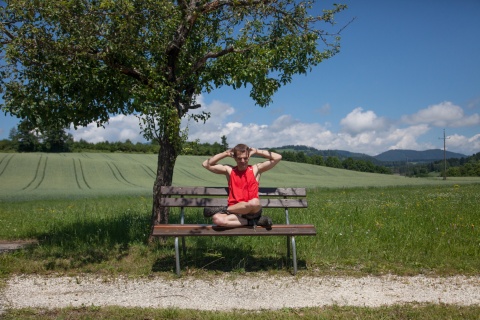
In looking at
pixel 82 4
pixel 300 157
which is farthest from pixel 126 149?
pixel 82 4

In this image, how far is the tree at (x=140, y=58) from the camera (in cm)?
675

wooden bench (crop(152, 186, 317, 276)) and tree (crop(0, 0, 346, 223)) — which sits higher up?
tree (crop(0, 0, 346, 223))

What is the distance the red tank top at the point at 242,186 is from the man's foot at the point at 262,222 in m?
0.33

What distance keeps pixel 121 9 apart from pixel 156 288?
424cm

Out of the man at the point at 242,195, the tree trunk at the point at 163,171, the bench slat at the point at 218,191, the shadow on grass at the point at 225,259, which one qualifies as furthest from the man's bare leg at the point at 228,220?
the tree trunk at the point at 163,171

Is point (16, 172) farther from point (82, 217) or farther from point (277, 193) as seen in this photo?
point (277, 193)

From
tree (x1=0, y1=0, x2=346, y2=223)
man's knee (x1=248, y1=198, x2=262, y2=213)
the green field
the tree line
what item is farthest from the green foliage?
the tree line

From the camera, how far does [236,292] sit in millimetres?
5211

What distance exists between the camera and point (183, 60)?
7977mm

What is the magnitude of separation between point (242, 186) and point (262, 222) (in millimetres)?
602

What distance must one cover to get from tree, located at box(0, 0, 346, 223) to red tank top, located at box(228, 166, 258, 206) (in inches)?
59.0

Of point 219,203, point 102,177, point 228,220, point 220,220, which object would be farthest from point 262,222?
point 102,177

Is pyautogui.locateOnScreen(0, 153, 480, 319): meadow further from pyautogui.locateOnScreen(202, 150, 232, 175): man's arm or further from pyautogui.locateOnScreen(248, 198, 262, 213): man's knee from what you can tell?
pyautogui.locateOnScreen(202, 150, 232, 175): man's arm

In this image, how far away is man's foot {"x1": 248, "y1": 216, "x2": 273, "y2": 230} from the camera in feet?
19.5
